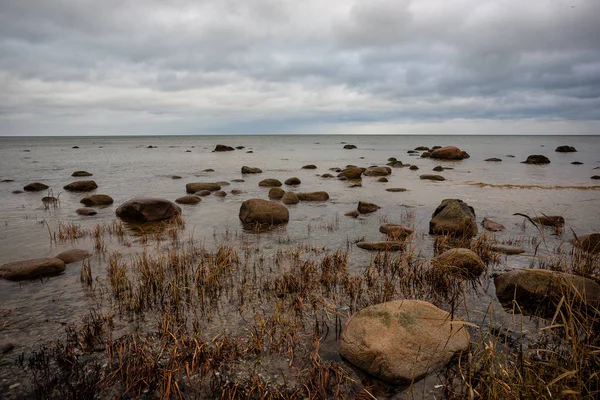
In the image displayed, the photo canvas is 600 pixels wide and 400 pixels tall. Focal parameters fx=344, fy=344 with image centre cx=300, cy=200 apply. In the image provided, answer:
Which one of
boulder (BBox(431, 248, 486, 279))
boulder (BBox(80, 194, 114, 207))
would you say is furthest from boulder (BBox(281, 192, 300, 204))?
boulder (BBox(431, 248, 486, 279))

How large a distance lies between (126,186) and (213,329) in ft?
69.9

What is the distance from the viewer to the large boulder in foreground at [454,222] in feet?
34.8

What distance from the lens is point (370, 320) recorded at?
4.73 meters

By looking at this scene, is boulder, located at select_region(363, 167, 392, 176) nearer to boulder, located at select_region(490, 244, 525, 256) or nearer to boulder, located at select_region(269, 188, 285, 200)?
boulder, located at select_region(269, 188, 285, 200)

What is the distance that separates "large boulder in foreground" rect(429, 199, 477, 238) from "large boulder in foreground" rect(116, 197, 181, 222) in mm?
9651

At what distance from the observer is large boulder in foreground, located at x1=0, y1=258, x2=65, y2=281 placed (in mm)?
7215

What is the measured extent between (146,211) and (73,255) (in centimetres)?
476

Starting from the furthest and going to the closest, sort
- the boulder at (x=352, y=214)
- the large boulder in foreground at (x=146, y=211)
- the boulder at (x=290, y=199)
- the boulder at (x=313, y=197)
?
1. the boulder at (x=313, y=197)
2. the boulder at (x=290, y=199)
3. the boulder at (x=352, y=214)
4. the large boulder in foreground at (x=146, y=211)

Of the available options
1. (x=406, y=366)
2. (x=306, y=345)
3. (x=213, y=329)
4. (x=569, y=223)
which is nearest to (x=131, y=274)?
(x=213, y=329)

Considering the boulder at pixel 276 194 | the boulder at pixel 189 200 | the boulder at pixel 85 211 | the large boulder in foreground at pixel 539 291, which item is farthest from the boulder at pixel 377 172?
the large boulder in foreground at pixel 539 291

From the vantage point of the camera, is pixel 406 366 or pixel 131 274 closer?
pixel 406 366

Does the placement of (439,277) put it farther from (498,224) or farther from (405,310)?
(498,224)

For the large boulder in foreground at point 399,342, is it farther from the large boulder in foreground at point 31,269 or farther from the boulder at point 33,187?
the boulder at point 33,187

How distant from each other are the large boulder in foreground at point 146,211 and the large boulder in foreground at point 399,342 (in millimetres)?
10487
